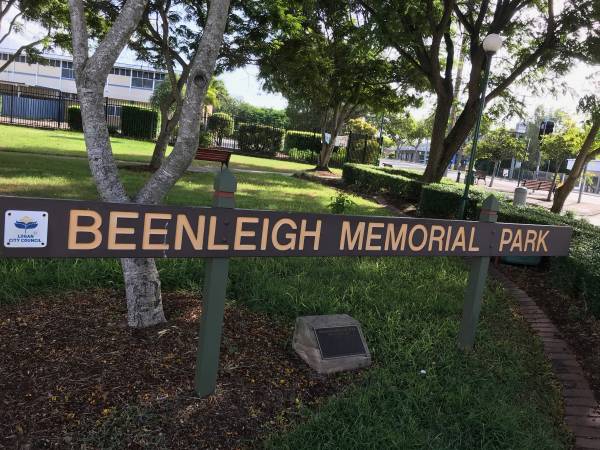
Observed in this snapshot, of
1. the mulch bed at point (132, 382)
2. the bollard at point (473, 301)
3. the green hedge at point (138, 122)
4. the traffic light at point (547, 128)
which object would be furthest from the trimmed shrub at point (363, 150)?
the mulch bed at point (132, 382)

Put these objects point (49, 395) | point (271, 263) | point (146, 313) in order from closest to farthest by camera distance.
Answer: point (49, 395) < point (146, 313) < point (271, 263)

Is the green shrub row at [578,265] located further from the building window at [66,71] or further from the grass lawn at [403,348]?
the building window at [66,71]

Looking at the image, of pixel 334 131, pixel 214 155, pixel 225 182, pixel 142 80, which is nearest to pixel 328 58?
pixel 334 131

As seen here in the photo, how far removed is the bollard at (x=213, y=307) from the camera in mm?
2473

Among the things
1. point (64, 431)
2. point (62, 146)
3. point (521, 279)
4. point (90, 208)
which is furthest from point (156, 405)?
point (62, 146)

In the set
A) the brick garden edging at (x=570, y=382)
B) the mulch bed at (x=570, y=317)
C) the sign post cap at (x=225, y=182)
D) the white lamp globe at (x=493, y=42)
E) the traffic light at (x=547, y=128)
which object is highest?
the white lamp globe at (x=493, y=42)

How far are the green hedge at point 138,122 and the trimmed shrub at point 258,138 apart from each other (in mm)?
4543

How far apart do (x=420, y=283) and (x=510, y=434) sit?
233 cm

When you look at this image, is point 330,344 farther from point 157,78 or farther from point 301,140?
point 157,78

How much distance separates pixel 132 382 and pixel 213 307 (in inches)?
26.3

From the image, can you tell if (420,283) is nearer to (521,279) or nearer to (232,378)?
(521,279)

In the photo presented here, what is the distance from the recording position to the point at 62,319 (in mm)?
3400

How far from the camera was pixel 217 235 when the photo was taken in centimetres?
245

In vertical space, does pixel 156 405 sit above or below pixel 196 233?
below
